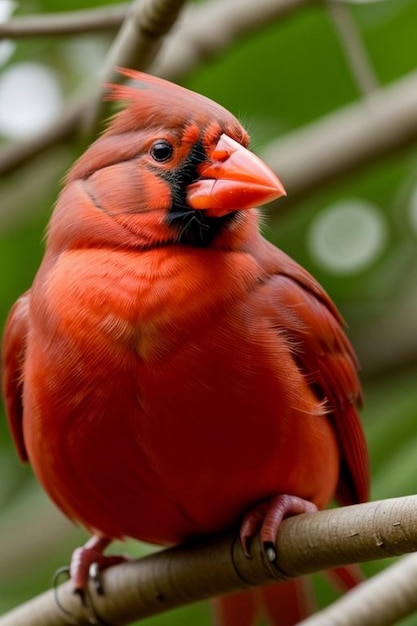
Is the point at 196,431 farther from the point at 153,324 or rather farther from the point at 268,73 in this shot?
the point at 268,73

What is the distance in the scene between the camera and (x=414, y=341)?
432 centimetres

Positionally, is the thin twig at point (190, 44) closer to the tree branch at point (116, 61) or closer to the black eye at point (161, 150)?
the tree branch at point (116, 61)

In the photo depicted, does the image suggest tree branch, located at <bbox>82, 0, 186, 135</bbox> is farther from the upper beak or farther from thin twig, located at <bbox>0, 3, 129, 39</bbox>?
the upper beak

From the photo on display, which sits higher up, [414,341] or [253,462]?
[253,462]

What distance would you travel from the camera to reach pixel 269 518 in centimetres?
273

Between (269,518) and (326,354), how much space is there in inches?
17.6

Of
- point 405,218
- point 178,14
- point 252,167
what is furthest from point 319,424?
point 405,218

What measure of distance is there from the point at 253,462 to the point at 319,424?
240 mm

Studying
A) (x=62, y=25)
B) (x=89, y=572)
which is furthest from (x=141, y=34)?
(x=89, y=572)

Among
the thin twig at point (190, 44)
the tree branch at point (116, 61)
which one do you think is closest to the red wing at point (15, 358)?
the tree branch at point (116, 61)

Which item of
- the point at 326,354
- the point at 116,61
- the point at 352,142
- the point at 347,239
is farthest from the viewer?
the point at 347,239

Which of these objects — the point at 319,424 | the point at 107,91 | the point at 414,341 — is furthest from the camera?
the point at 414,341

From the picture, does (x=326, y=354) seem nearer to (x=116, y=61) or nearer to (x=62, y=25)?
(x=116, y=61)

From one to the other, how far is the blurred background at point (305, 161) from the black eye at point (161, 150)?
3.25ft
